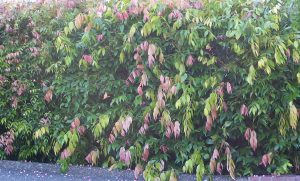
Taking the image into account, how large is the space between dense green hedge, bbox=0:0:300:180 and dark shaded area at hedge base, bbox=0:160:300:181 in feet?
0.34

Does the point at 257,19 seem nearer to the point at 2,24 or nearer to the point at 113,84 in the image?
the point at 113,84

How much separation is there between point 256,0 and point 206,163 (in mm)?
1807

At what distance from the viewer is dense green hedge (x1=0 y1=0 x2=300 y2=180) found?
4.70 meters

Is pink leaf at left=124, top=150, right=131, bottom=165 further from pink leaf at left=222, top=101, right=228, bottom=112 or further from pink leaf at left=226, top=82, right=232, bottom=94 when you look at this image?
pink leaf at left=226, top=82, right=232, bottom=94

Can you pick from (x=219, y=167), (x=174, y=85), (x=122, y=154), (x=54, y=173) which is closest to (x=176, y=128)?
(x=174, y=85)

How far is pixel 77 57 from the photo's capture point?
213 inches

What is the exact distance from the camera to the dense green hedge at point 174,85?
4.70 metres

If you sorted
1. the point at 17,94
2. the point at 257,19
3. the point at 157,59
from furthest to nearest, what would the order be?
1. the point at 17,94
2. the point at 157,59
3. the point at 257,19

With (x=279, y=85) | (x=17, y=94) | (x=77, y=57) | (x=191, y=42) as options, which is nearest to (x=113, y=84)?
(x=77, y=57)

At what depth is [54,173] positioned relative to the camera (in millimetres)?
5688

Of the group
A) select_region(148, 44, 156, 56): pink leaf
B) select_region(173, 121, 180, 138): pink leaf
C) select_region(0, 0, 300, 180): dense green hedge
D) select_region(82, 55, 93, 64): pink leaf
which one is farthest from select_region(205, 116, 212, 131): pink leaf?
select_region(82, 55, 93, 64): pink leaf

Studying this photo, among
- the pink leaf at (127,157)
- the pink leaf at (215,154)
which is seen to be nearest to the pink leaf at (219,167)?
the pink leaf at (215,154)

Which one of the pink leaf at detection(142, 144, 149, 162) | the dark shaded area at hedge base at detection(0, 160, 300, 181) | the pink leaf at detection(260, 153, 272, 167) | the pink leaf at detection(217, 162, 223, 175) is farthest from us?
the dark shaded area at hedge base at detection(0, 160, 300, 181)

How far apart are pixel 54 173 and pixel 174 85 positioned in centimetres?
197
